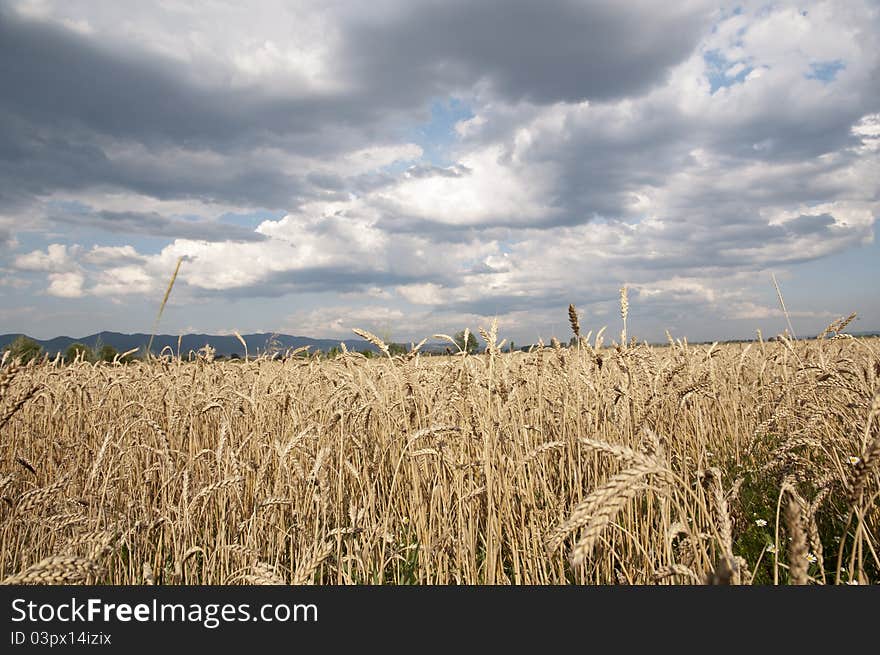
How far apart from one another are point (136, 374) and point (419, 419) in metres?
4.47

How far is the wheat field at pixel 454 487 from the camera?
8.34 feet

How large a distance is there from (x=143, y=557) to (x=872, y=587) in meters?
3.91

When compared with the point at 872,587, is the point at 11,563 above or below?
below

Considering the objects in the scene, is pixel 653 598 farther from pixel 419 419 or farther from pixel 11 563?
pixel 11 563

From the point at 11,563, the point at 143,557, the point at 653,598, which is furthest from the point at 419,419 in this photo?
the point at 11,563

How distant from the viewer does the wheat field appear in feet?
8.34

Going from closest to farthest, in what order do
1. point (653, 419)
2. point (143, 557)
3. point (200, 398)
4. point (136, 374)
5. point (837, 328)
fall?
point (143, 557), point (653, 419), point (837, 328), point (200, 398), point (136, 374)

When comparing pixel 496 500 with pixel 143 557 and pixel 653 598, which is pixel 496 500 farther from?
pixel 143 557

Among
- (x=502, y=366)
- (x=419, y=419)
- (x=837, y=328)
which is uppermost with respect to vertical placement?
(x=837, y=328)

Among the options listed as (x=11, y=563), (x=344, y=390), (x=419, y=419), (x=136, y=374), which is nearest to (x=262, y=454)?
(x=344, y=390)

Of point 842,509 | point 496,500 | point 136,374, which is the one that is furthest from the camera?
point 136,374

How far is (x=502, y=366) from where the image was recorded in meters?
3.79

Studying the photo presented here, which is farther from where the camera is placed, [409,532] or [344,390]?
[344,390]

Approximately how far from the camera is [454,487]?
11.4 feet
